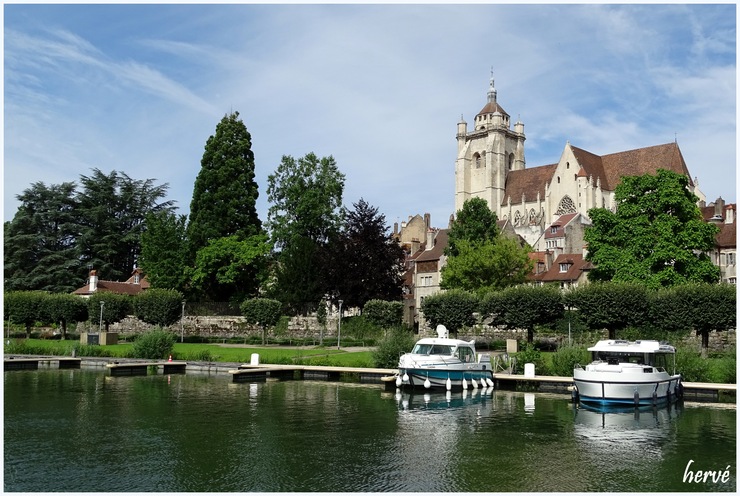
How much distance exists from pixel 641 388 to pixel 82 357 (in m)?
33.4

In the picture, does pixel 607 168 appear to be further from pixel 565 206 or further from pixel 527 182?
pixel 527 182

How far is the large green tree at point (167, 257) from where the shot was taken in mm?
64250

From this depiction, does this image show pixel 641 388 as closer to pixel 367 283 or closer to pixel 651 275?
pixel 651 275

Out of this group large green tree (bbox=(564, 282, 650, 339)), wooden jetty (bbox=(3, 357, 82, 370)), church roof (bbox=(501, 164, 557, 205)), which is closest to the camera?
wooden jetty (bbox=(3, 357, 82, 370))

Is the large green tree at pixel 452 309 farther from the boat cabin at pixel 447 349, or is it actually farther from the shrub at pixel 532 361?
the boat cabin at pixel 447 349

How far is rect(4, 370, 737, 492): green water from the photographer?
54.0 ft

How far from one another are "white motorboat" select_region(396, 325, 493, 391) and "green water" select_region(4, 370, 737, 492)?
1532 millimetres

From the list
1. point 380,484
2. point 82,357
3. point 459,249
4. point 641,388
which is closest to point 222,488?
point 380,484

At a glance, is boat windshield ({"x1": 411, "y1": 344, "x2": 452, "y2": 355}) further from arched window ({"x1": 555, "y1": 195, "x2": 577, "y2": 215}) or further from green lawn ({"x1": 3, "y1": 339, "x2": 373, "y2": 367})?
arched window ({"x1": 555, "y1": 195, "x2": 577, "y2": 215})

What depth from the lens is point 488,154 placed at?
13650 cm

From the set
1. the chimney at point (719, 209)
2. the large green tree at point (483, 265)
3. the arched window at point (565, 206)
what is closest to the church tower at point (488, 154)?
the arched window at point (565, 206)

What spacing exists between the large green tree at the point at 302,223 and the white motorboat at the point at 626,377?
3329 cm

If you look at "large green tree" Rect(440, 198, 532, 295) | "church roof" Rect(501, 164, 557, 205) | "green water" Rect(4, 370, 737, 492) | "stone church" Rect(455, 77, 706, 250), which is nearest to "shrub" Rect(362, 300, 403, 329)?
"large green tree" Rect(440, 198, 532, 295)

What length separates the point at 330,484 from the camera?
52.9 feet
